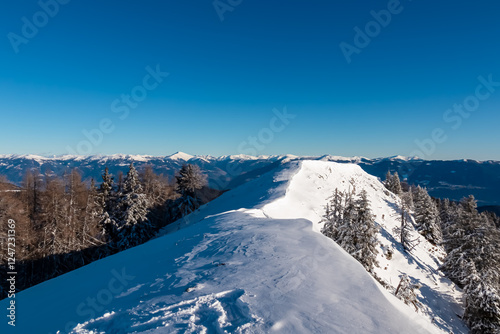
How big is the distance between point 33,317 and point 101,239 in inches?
1038

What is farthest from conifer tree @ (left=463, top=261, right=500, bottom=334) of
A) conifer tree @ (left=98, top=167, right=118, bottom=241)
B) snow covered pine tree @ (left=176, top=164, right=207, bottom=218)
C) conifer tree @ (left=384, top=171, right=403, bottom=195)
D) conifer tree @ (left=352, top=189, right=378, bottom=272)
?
conifer tree @ (left=98, top=167, right=118, bottom=241)

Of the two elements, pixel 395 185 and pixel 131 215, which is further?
pixel 395 185

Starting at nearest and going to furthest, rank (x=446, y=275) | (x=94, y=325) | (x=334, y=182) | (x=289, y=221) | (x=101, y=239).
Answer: (x=94, y=325) → (x=289, y=221) → (x=446, y=275) → (x=101, y=239) → (x=334, y=182)

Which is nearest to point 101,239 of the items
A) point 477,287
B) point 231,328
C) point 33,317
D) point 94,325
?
point 33,317

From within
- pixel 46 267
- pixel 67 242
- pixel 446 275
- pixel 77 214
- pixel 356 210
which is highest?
pixel 356 210

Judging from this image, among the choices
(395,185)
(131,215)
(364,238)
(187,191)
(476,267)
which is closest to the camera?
(364,238)

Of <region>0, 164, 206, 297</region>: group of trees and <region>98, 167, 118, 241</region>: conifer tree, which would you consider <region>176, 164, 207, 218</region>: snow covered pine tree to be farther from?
<region>98, 167, 118, 241</region>: conifer tree

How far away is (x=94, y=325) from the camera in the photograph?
4.94 meters

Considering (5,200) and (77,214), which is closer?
(5,200)

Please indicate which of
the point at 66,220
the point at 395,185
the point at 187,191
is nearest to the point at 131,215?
the point at 66,220

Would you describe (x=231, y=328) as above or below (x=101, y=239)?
above

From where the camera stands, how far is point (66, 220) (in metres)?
25.4

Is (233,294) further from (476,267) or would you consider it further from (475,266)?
(476,267)

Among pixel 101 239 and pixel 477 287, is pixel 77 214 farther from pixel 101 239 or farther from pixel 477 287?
pixel 477 287
